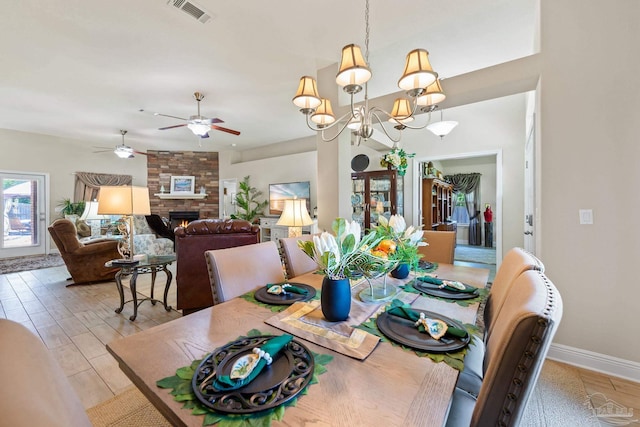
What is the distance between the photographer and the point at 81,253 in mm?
3732

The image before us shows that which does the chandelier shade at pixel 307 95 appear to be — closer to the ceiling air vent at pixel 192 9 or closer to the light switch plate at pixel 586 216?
the ceiling air vent at pixel 192 9

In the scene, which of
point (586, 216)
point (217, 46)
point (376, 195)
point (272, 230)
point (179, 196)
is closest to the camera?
point (586, 216)

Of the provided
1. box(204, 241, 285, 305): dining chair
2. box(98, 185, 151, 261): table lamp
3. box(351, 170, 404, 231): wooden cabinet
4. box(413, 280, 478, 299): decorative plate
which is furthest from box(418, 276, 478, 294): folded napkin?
box(351, 170, 404, 231): wooden cabinet

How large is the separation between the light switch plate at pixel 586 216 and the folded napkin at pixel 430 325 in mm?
1772

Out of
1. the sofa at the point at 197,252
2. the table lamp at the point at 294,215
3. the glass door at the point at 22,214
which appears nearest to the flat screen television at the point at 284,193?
the table lamp at the point at 294,215

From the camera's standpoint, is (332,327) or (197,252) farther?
(197,252)

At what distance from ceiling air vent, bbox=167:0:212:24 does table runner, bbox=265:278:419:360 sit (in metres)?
2.55

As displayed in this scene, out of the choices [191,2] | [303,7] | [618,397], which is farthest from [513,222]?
[191,2]

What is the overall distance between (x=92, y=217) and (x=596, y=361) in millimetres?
7313

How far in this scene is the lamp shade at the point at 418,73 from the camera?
1534 mm

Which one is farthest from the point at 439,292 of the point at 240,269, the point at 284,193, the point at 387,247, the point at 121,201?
A: the point at 284,193

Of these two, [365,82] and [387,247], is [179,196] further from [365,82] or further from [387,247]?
[387,247]

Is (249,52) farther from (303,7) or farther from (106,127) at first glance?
(106,127)

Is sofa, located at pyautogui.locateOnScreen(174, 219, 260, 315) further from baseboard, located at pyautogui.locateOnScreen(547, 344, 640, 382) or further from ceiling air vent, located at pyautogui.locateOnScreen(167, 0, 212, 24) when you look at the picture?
baseboard, located at pyautogui.locateOnScreen(547, 344, 640, 382)
